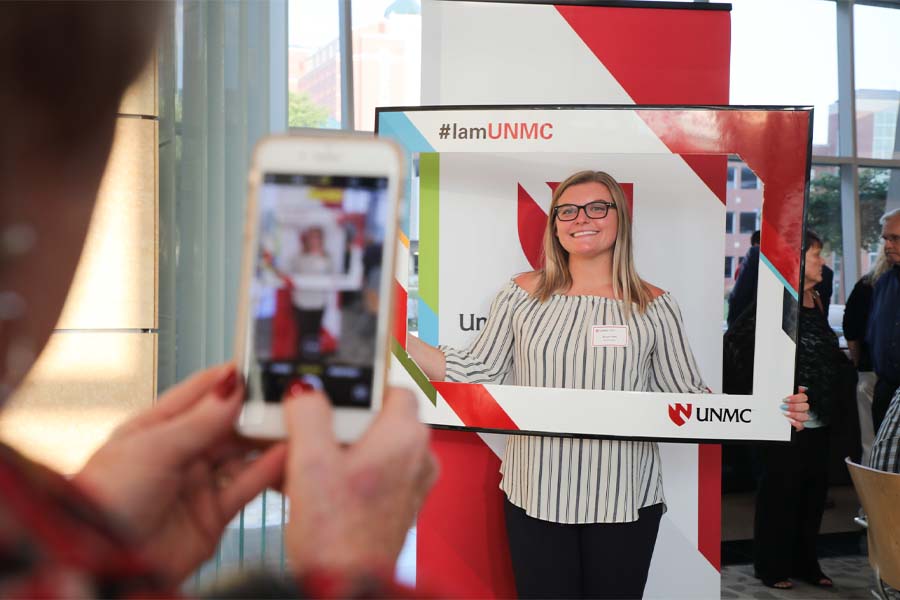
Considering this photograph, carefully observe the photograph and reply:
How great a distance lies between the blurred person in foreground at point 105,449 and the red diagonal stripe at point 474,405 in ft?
5.29

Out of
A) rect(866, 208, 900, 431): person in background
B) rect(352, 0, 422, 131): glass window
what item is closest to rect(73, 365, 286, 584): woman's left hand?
rect(352, 0, 422, 131): glass window

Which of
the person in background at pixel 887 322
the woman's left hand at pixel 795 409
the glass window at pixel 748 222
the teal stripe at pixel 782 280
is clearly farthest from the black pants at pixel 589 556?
the person in background at pixel 887 322

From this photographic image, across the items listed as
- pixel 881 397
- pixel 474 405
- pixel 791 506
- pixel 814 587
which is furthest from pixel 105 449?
pixel 881 397

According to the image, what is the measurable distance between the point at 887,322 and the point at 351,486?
4.57 m

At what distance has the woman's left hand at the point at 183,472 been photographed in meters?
0.55

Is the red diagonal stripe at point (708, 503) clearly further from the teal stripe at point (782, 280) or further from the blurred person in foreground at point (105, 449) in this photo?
the blurred person in foreground at point (105, 449)

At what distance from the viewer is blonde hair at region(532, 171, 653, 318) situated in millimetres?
2152

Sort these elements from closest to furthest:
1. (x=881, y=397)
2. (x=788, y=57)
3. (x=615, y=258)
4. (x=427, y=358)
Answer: (x=615, y=258), (x=427, y=358), (x=881, y=397), (x=788, y=57)

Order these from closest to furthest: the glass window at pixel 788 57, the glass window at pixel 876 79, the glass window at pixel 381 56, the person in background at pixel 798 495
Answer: the person in background at pixel 798 495, the glass window at pixel 381 56, the glass window at pixel 788 57, the glass window at pixel 876 79

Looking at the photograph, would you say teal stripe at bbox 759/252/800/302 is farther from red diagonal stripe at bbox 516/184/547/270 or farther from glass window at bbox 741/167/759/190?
red diagonal stripe at bbox 516/184/547/270

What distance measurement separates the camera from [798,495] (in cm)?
408

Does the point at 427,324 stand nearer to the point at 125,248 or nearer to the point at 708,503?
the point at 125,248

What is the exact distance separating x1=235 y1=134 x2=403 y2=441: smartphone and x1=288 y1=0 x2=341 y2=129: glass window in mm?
3647

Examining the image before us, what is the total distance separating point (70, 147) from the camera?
1.13ft
